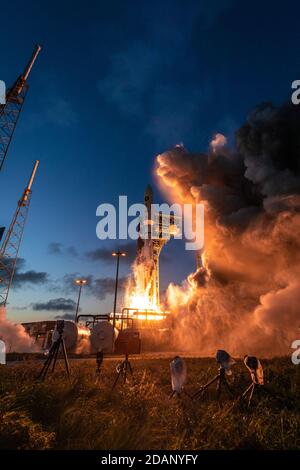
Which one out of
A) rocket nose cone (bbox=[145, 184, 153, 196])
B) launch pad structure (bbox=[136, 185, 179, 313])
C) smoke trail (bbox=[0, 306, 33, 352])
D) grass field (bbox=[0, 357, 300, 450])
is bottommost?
grass field (bbox=[0, 357, 300, 450])

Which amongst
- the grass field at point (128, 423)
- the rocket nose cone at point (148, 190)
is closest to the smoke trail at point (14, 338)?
the grass field at point (128, 423)

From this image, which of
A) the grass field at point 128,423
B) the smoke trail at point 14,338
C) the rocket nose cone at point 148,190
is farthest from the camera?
the rocket nose cone at point 148,190

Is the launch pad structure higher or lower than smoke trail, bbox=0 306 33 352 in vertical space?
higher

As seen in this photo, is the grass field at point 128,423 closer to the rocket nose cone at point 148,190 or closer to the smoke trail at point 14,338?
the smoke trail at point 14,338

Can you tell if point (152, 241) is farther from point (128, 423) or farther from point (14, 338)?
point (128, 423)

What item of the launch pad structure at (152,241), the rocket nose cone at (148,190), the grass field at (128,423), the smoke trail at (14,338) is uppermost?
the rocket nose cone at (148,190)

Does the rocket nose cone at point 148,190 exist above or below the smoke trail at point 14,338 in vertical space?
above

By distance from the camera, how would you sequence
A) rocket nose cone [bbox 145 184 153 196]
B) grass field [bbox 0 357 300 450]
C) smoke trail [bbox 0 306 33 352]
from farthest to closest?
rocket nose cone [bbox 145 184 153 196]
smoke trail [bbox 0 306 33 352]
grass field [bbox 0 357 300 450]

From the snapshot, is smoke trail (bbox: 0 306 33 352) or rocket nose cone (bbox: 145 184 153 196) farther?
rocket nose cone (bbox: 145 184 153 196)

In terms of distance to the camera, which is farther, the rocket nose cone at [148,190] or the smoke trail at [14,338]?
the rocket nose cone at [148,190]

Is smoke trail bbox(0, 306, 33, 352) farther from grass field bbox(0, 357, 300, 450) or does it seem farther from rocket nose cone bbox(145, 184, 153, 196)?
rocket nose cone bbox(145, 184, 153, 196)

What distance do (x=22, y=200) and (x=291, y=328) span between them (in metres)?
60.3

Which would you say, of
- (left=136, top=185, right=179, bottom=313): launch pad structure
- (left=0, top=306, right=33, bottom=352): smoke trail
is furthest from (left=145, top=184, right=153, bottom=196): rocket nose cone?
(left=0, top=306, right=33, bottom=352): smoke trail

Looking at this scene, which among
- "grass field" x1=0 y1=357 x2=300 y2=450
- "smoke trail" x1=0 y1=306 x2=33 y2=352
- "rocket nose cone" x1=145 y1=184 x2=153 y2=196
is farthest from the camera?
"rocket nose cone" x1=145 y1=184 x2=153 y2=196
